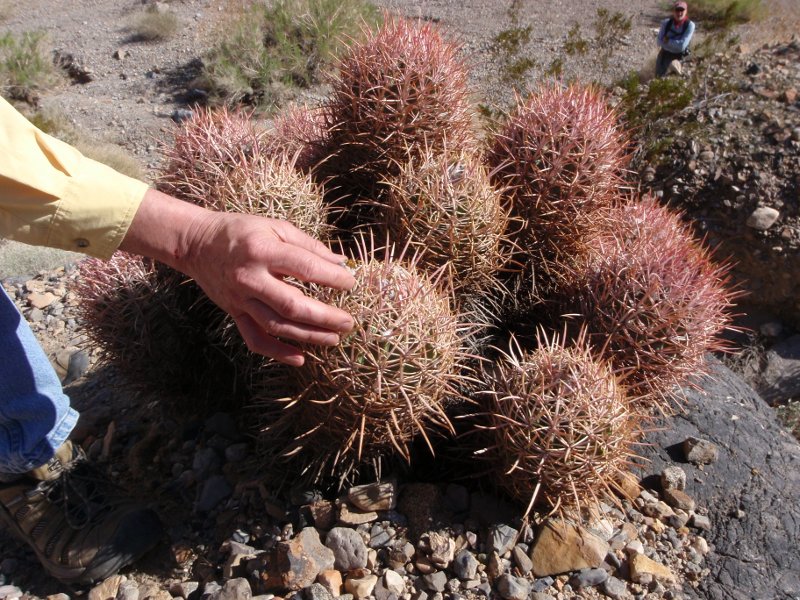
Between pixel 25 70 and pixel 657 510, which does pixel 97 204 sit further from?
pixel 25 70

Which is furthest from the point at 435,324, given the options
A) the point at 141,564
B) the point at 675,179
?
the point at 675,179

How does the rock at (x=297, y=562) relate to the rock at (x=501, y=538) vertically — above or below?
below

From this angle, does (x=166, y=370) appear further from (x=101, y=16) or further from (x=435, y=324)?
(x=101, y=16)

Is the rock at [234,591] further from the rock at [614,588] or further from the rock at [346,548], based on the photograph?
the rock at [614,588]

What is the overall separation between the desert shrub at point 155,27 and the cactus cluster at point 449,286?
9.20 m

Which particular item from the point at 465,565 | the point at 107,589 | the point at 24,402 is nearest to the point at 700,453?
the point at 465,565

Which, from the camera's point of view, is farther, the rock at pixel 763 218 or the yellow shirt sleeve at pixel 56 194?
the rock at pixel 763 218

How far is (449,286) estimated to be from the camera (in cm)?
216

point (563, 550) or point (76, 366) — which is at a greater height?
point (563, 550)

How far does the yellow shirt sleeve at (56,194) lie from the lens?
1599 millimetres

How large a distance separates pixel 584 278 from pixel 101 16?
41.7ft

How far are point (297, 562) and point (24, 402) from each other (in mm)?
1110

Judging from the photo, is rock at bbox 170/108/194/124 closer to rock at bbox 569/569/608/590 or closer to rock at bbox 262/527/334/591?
rock at bbox 262/527/334/591

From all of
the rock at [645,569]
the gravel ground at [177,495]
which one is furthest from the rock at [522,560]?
the rock at [645,569]
